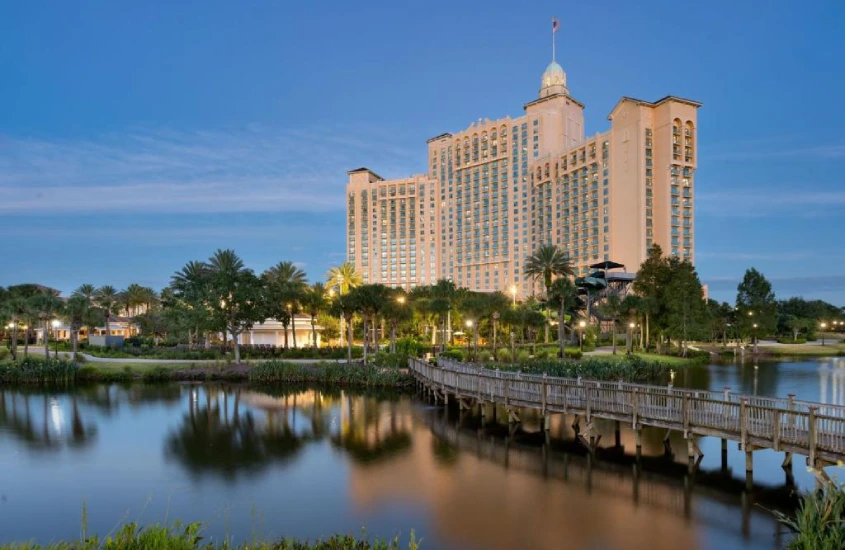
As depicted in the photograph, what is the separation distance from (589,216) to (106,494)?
113 meters

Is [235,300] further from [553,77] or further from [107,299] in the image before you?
[553,77]

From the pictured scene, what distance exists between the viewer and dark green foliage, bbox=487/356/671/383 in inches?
1605

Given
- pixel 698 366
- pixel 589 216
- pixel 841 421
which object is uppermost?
pixel 589 216

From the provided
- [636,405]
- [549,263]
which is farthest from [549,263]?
[636,405]

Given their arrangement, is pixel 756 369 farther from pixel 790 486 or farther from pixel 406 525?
pixel 406 525

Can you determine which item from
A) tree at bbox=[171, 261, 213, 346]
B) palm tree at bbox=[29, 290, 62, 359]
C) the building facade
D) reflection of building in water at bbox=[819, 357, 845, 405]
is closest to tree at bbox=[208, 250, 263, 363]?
tree at bbox=[171, 261, 213, 346]

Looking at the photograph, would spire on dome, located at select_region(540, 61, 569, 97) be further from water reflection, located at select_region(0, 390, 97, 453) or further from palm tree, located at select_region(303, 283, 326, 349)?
water reflection, located at select_region(0, 390, 97, 453)

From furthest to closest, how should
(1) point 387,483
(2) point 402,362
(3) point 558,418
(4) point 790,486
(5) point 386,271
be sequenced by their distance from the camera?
1. (5) point 386,271
2. (2) point 402,362
3. (3) point 558,418
4. (1) point 387,483
5. (4) point 790,486

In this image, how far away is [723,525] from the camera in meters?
13.8

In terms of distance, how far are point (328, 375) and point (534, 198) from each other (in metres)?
100.0

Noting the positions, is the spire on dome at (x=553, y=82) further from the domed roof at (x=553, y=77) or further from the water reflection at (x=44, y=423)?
the water reflection at (x=44, y=423)

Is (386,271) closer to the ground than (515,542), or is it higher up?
higher up

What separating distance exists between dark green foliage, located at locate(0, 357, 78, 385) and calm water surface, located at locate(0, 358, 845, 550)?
16981 mm

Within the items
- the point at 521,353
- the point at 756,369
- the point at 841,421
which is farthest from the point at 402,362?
the point at 756,369
